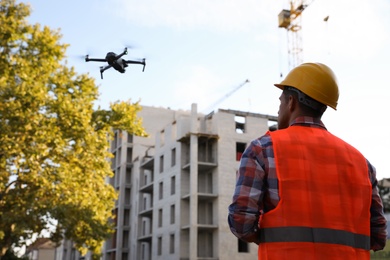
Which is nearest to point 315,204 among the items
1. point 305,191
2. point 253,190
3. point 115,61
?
point 305,191

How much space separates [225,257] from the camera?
44.2 metres

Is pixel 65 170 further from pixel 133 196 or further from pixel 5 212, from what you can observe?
pixel 133 196

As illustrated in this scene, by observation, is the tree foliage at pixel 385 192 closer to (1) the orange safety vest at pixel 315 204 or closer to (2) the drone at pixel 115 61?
(2) the drone at pixel 115 61

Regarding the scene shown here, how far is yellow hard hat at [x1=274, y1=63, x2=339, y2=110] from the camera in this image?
2.58 m

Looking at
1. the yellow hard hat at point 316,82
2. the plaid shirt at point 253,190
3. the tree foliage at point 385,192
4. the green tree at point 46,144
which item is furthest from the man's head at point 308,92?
the tree foliage at point 385,192

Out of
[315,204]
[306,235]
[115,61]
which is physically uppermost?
[115,61]

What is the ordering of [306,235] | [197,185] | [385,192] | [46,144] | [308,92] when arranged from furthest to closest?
[197,185], [385,192], [46,144], [308,92], [306,235]

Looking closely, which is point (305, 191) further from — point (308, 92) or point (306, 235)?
point (308, 92)

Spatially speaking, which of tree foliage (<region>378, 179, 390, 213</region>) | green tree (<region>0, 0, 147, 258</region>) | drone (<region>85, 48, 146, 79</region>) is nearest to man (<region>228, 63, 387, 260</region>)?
drone (<region>85, 48, 146, 79</region>)

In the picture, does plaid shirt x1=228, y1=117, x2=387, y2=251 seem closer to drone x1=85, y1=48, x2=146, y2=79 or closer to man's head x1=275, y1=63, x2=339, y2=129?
man's head x1=275, y1=63, x2=339, y2=129

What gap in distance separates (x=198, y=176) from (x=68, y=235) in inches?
1032

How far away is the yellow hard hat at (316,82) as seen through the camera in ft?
8.45

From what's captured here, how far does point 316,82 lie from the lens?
8.46 ft

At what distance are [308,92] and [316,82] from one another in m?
0.06
